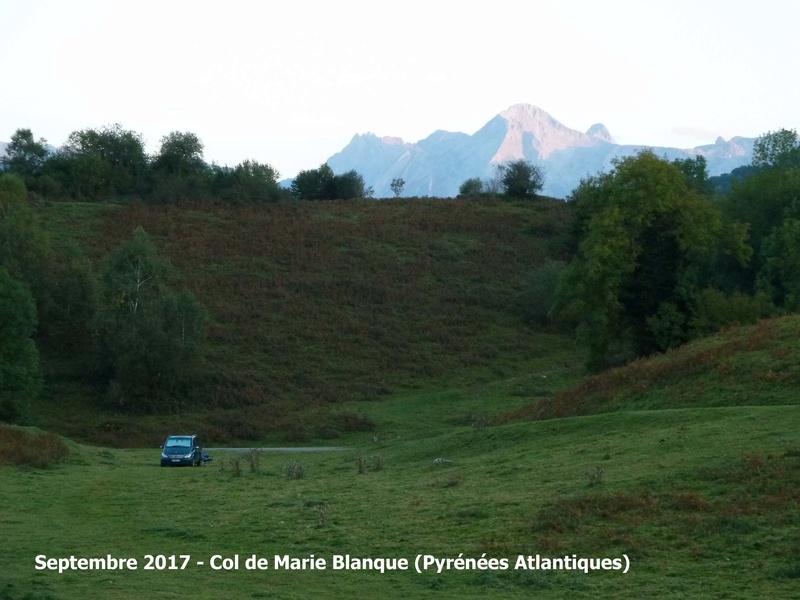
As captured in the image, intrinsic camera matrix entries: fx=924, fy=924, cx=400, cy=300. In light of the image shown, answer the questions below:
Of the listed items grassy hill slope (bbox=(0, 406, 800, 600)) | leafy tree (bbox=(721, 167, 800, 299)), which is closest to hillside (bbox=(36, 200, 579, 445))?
leafy tree (bbox=(721, 167, 800, 299))

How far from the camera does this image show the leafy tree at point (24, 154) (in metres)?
103

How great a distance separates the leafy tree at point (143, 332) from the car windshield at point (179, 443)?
19037 millimetres

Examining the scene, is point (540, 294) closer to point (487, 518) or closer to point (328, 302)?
point (328, 302)

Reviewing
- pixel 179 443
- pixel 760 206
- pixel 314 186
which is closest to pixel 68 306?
pixel 179 443

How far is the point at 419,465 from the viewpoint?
89.6ft

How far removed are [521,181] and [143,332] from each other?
224ft

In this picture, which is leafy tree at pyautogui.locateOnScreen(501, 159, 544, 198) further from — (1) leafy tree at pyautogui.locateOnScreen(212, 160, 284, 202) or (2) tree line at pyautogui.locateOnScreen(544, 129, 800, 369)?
(2) tree line at pyautogui.locateOnScreen(544, 129, 800, 369)

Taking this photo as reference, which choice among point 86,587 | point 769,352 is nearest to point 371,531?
point 86,587

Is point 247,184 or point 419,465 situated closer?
point 419,465

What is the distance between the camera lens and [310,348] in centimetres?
6462

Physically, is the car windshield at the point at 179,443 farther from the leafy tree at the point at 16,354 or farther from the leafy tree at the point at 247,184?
the leafy tree at the point at 247,184

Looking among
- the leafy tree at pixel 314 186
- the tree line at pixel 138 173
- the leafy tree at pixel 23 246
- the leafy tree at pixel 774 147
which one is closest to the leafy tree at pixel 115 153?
the tree line at pixel 138 173

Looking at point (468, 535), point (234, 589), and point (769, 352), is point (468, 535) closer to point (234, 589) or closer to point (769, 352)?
point (234, 589)

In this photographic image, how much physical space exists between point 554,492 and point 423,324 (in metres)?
52.0
